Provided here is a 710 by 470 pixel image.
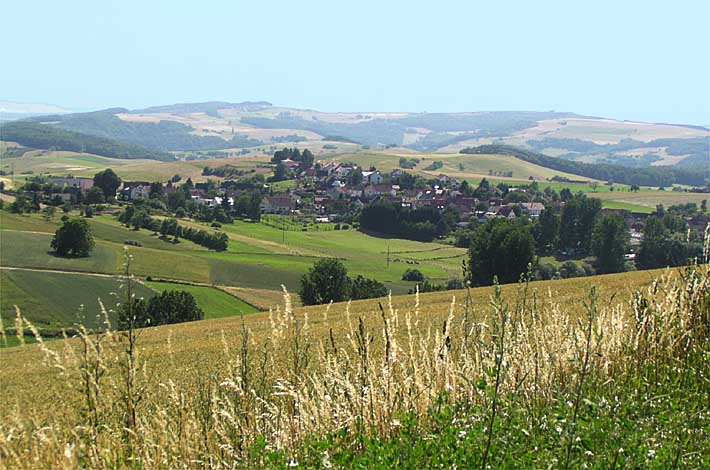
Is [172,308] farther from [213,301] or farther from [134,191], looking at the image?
[134,191]

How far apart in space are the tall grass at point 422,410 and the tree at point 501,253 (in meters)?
51.1

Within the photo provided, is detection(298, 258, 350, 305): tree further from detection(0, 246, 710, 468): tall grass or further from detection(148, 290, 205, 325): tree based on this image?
detection(0, 246, 710, 468): tall grass

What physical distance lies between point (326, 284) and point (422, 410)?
5180 cm

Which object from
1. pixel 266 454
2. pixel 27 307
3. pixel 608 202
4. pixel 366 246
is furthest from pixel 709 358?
pixel 608 202

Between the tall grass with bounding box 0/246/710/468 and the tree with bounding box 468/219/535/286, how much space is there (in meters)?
51.1

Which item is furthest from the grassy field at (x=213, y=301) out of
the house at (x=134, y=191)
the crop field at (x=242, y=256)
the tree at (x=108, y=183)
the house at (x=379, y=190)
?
the house at (x=379, y=190)

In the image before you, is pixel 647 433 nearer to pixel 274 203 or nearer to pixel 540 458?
pixel 540 458

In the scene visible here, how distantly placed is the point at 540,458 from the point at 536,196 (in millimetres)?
154910

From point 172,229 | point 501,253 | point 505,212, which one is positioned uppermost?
point 501,253

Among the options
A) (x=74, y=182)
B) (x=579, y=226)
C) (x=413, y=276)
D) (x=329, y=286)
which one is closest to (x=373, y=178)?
(x=74, y=182)

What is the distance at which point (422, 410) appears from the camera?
5.74 meters

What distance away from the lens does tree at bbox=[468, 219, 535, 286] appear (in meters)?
57.7

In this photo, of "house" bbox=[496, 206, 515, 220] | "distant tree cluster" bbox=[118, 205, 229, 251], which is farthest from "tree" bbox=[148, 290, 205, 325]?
"house" bbox=[496, 206, 515, 220]

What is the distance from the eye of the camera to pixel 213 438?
575cm
